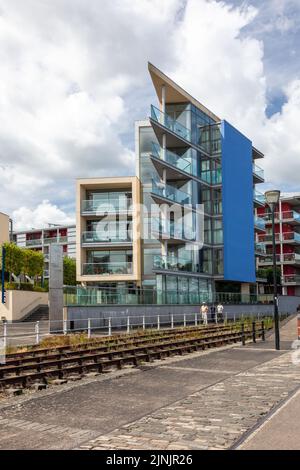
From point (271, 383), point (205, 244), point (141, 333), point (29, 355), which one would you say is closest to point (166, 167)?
point (205, 244)

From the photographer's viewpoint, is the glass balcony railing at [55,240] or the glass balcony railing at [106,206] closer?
the glass balcony railing at [106,206]

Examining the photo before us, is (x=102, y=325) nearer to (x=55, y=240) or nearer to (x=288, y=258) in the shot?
(x=288, y=258)

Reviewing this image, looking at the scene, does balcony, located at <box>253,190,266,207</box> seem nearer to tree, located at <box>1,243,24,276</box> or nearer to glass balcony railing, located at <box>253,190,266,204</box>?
glass balcony railing, located at <box>253,190,266,204</box>

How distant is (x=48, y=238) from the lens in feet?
305

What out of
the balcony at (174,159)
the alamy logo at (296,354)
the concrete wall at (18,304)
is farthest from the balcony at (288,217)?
the alamy logo at (296,354)

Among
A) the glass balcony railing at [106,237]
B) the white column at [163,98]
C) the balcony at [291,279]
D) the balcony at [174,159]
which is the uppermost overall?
the white column at [163,98]

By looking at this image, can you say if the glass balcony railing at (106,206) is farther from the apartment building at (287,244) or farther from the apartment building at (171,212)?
the apartment building at (287,244)

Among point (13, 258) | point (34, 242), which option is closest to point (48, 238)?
point (34, 242)

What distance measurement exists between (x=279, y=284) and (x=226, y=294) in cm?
2385

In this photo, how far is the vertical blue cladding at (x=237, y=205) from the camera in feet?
161

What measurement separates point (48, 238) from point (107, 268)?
51.0 m

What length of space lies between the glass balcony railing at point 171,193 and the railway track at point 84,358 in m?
18.5
